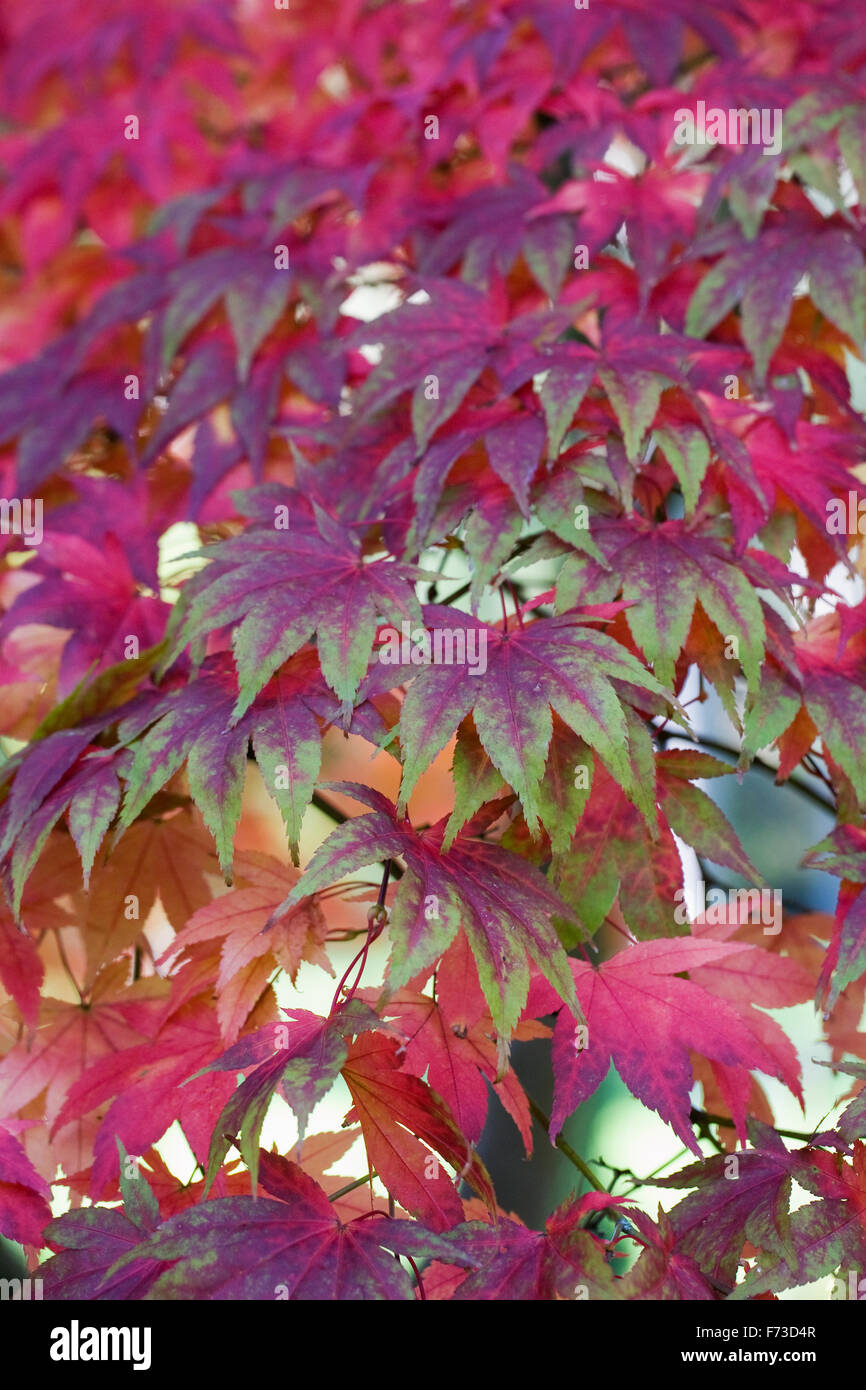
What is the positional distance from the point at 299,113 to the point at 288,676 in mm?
869

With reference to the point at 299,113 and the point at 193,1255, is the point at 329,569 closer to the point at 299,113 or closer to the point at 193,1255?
the point at 193,1255

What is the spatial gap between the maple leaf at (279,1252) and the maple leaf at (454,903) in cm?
14

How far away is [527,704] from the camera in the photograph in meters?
0.56

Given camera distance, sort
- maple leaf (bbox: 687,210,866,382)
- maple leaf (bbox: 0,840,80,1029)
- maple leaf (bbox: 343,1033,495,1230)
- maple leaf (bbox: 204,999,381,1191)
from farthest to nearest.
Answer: maple leaf (bbox: 687,210,866,382), maple leaf (bbox: 0,840,80,1029), maple leaf (bbox: 343,1033,495,1230), maple leaf (bbox: 204,999,381,1191)

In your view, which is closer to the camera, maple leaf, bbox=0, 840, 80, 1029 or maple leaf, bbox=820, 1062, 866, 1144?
maple leaf, bbox=820, 1062, 866, 1144

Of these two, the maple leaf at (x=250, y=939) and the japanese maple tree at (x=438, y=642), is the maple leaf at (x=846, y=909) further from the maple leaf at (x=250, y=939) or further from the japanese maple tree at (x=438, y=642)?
the maple leaf at (x=250, y=939)

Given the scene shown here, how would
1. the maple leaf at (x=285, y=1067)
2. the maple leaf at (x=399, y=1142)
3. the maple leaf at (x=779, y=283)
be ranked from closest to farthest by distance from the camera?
the maple leaf at (x=285, y=1067) < the maple leaf at (x=399, y=1142) < the maple leaf at (x=779, y=283)

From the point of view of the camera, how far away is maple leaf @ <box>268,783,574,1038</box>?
0.52 metres

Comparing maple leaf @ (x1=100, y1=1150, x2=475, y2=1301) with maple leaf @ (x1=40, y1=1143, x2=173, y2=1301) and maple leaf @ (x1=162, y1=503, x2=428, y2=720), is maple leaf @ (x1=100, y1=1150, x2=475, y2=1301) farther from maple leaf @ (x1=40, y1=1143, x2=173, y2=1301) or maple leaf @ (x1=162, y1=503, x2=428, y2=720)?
maple leaf @ (x1=162, y1=503, x2=428, y2=720)

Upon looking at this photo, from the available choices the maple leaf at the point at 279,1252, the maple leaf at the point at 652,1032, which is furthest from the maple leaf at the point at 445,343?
the maple leaf at the point at 279,1252

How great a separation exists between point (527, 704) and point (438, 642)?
0.07 m

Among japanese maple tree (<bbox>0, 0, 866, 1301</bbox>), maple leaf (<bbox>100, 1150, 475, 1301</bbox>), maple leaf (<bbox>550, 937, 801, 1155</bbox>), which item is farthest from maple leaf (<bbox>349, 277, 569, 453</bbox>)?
maple leaf (<bbox>100, 1150, 475, 1301</bbox>)

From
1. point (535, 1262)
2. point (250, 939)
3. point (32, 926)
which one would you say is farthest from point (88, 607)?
point (535, 1262)

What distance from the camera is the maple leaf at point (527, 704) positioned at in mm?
543
